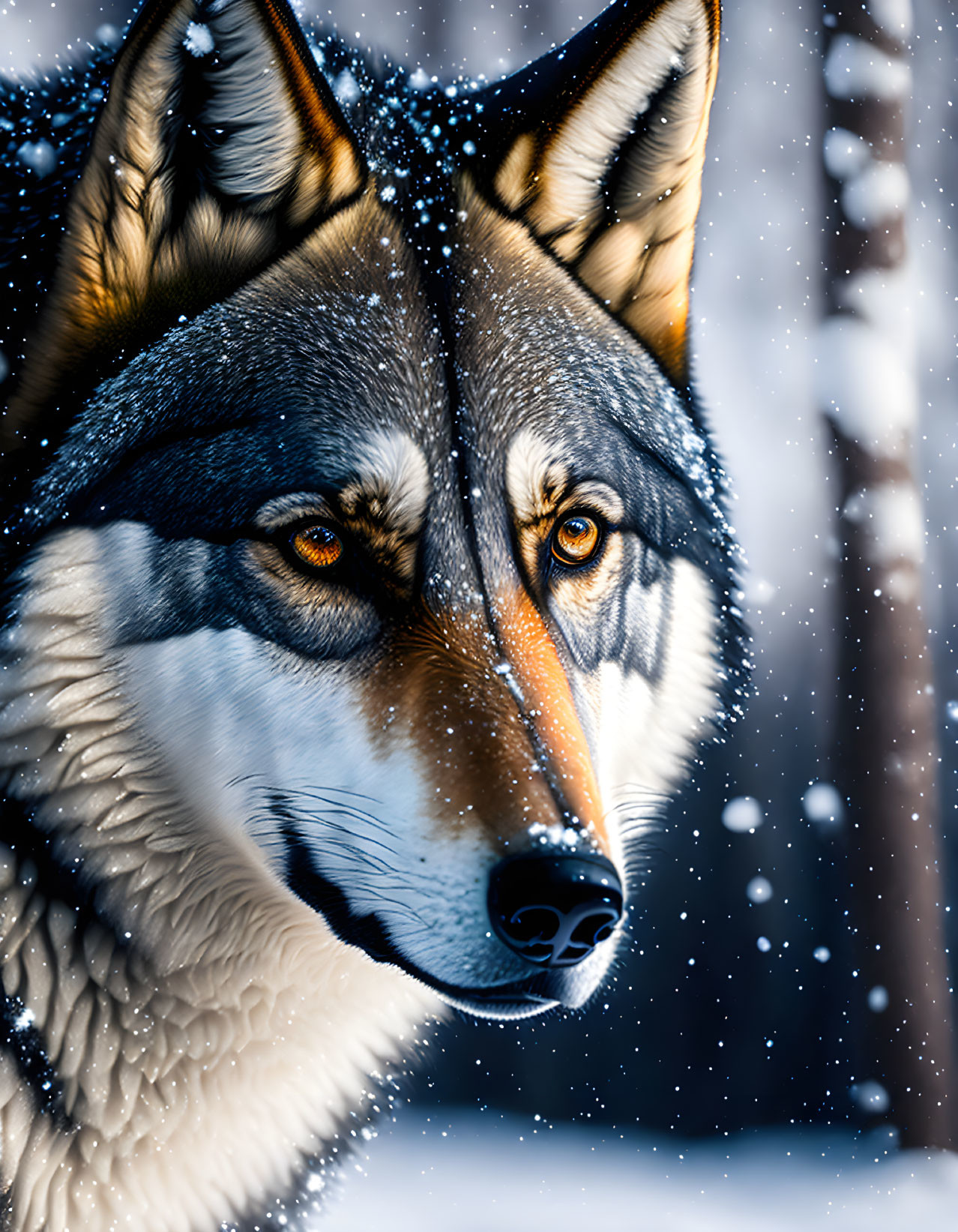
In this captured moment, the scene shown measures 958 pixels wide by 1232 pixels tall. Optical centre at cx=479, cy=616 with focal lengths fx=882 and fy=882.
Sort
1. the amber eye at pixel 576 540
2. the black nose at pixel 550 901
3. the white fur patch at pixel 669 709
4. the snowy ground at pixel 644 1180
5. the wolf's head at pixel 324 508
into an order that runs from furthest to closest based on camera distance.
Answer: the snowy ground at pixel 644 1180, the white fur patch at pixel 669 709, the amber eye at pixel 576 540, the wolf's head at pixel 324 508, the black nose at pixel 550 901

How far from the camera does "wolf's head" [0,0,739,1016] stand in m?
0.77

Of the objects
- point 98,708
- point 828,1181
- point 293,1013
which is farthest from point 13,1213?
point 828,1181

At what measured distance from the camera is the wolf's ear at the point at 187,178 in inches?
30.8

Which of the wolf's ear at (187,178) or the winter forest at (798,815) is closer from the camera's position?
the wolf's ear at (187,178)

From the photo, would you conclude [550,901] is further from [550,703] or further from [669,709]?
[669,709]

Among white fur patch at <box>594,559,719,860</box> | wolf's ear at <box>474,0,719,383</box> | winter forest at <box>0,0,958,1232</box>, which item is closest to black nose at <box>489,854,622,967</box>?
white fur patch at <box>594,559,719,860</box>

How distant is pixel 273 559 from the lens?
0.83 meters

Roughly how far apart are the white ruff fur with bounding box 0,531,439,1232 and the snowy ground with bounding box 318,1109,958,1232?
0.32 meters

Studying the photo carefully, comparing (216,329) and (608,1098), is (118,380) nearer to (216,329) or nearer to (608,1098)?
(216,329)

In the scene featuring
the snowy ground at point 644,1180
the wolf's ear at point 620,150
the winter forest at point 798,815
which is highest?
the wolf's ear at point 620,150

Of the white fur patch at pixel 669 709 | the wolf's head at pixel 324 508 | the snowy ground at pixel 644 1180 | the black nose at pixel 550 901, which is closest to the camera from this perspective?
the black nose at pixel 550 901

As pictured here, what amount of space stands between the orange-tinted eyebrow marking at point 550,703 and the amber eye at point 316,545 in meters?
0.17

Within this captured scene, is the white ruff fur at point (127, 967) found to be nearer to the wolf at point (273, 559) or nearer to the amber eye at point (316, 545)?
the wolf at point (273, 559)

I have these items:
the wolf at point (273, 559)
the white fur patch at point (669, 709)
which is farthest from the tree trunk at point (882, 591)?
the wolf at point (273, 559)
